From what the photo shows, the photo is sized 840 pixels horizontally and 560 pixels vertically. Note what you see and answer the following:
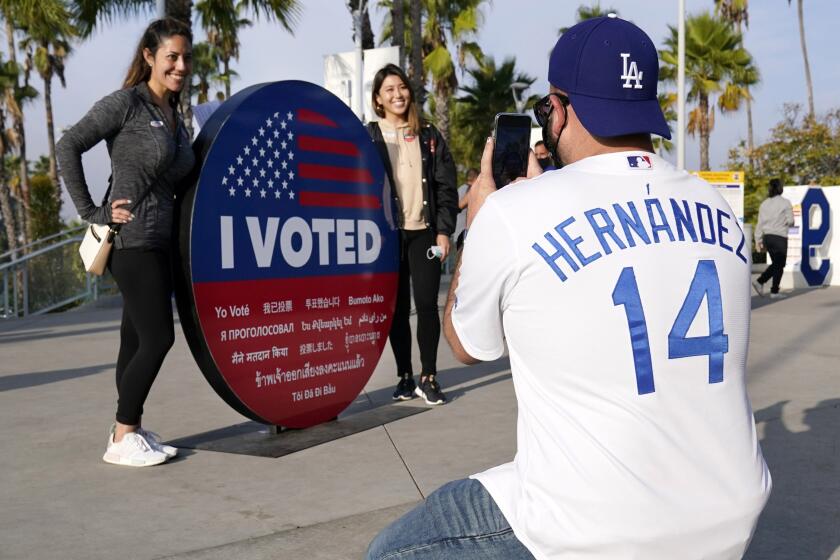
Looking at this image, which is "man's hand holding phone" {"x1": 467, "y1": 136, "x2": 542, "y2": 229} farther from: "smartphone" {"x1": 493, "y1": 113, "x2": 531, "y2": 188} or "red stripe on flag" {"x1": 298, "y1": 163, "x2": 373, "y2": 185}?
"red stripe on flag" {"x1": 298, "y1": 163, "x2": 373, "y2": 185}

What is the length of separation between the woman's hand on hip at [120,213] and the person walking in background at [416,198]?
5.81 feet

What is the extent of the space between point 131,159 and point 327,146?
1130mm

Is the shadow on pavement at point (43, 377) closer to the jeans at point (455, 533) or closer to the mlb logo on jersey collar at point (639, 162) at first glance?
the jeans at point (455, 533)

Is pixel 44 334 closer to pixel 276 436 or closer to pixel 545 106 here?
pixel 276 436

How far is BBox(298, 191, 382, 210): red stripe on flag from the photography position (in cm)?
454

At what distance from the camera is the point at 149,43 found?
13.2 feet

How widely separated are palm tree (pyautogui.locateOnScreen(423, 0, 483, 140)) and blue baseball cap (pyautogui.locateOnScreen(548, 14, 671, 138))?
26321 mm

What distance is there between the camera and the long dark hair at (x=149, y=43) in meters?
4.00


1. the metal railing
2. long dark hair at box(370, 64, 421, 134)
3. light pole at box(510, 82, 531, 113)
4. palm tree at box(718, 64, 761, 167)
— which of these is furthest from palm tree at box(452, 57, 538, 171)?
long dark hair at box(370, 64, 421, 134)

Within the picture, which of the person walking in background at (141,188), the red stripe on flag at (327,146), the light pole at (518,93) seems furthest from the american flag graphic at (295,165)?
the light pole at (518,93)

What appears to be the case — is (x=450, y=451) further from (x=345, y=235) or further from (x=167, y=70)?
(x=167, y=70)

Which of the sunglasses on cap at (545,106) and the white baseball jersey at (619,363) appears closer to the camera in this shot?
the white baseball jersey at (619,363)

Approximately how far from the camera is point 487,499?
1709 millimetres

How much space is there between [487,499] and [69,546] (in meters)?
1.98
